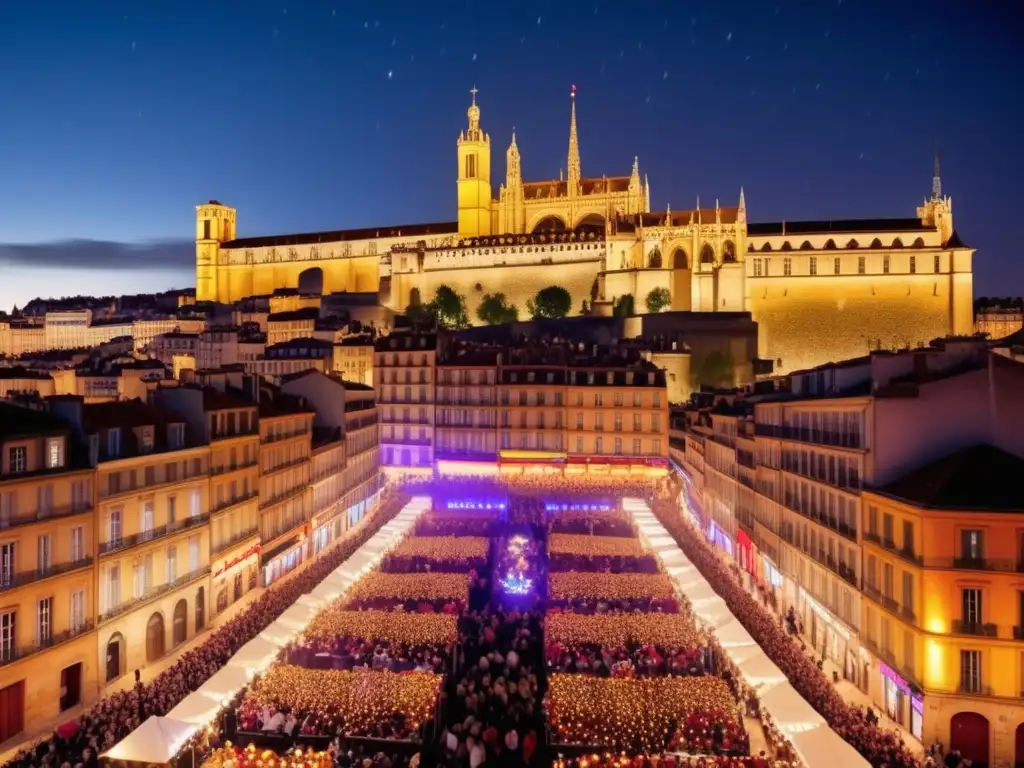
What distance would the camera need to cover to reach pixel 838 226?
306ft

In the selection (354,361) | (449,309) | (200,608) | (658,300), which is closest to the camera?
(200,608)

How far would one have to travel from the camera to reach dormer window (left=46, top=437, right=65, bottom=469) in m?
22.3

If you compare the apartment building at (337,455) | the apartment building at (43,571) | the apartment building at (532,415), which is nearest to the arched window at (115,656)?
the apartment building at (43,571)

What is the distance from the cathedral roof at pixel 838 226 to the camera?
301 feet

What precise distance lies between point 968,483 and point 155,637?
21.7 m

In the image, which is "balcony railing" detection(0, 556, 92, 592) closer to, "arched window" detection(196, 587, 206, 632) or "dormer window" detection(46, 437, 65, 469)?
"dormer window" detection(46, 437, 65, 469)

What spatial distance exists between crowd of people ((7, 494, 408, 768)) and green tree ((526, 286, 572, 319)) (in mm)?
70239

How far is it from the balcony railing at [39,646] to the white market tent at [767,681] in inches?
629

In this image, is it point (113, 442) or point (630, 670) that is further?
point (113, 442)

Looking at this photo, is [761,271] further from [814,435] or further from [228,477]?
[228,477]

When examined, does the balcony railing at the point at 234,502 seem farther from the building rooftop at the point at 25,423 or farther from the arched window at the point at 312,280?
the arched window at the point at 312,280

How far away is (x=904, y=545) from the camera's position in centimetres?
2161

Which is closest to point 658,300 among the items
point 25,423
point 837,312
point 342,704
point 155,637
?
point 837,312

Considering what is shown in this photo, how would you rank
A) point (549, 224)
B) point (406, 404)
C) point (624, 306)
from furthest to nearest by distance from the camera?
point (549, 224)
point (624, 306)
point (406, 404)
